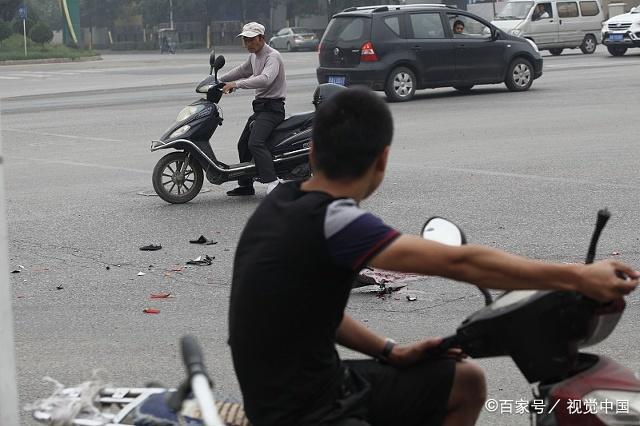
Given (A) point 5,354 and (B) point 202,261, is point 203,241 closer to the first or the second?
(B) point 202,261

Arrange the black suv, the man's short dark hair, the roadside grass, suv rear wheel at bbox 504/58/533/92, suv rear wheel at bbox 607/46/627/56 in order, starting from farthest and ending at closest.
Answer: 1. the roadside grass
2. suv rear wheel at bbox 607/46/627/56
3. suv rear wheel at bbox 504/58/533/92
4. the black suv
5. the man's short dark hair

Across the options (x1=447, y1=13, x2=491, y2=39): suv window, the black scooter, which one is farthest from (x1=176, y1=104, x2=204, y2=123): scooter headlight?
(x1=447, y1=13, x2=491, y2=39): suv window

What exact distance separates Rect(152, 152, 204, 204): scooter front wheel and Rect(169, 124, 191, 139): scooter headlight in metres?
0.18

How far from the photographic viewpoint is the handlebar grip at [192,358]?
253cm

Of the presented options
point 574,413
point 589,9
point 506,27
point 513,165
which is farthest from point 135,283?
point 589,9

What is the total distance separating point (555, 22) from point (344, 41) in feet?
58.4

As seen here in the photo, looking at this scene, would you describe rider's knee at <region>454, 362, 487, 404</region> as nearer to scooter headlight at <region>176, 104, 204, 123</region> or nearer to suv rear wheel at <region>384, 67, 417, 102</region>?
scooter headlight at <region>176, 104, 204, 123</region>

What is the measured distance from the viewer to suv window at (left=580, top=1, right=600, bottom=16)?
38.7 metres

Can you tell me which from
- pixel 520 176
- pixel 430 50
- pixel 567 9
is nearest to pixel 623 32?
pixel 567 9

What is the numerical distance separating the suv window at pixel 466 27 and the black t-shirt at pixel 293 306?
64.7 feet

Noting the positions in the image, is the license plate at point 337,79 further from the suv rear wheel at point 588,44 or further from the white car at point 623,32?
the suv rear wheel at point 588,44

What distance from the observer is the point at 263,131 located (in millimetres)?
11383

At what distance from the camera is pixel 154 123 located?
1958 centimetres

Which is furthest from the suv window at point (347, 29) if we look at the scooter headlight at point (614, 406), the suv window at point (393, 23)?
the scooter headlight at point (614, 406)
